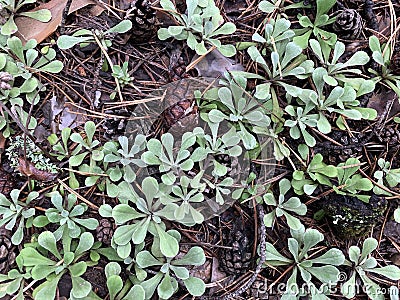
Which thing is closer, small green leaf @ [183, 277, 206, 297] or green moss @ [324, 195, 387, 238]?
small green leaf @ [183, 277, 206, 297]

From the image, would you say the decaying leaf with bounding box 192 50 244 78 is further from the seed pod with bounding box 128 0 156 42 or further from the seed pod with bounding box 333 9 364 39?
the seed pod with bounding box 333 9 364 39

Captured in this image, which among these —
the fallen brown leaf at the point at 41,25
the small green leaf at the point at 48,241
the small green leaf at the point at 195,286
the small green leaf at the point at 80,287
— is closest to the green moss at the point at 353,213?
the small green leaf at the point at 195,286

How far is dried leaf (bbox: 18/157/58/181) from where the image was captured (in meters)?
1.82

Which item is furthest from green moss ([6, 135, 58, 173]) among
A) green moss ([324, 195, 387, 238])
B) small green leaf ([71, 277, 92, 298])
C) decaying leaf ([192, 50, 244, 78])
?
green moss ([324, 195, 387, 238])

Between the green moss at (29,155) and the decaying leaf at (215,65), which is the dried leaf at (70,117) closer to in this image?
the green moss at (29,155)

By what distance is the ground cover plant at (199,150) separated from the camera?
179cm

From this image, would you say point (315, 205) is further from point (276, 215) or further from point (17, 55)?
point (17, 55)

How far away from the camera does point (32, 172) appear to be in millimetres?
1825

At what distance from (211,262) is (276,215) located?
1.27 feet

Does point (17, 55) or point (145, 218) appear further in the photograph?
point (17, 55)

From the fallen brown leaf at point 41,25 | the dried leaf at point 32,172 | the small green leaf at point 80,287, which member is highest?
the fallen brown leaf at point 41,25

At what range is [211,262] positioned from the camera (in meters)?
1.89

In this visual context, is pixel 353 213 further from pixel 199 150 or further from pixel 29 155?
pixel 29 155

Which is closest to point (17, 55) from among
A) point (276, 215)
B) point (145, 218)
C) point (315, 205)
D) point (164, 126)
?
point (164, 126)
